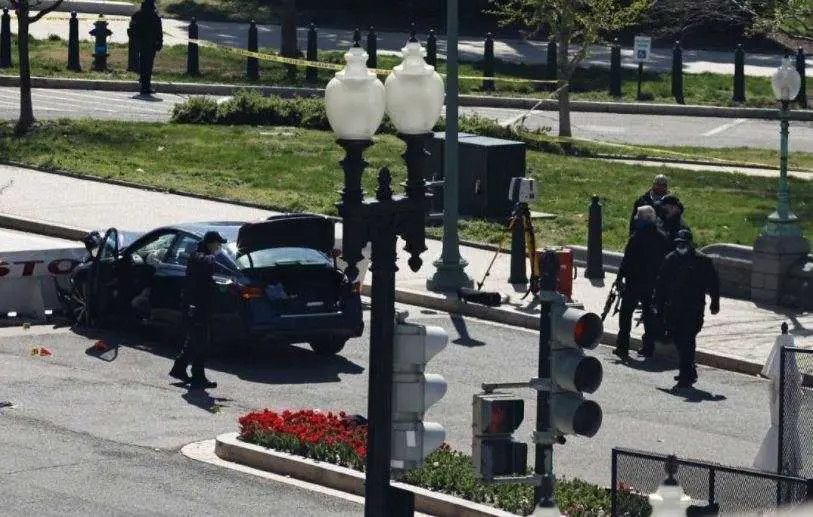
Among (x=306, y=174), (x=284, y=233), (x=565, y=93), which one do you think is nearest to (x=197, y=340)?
(x=284, y=233)

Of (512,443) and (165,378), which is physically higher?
(512,443)

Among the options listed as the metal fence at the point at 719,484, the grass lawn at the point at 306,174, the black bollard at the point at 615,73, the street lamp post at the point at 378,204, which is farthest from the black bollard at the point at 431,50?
the street lamp post at the point at 378,204

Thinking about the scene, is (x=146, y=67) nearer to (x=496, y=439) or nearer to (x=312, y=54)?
(x=312, y=54)

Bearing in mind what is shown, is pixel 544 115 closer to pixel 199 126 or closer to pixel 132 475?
pixel 199 126

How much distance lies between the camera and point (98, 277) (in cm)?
2077

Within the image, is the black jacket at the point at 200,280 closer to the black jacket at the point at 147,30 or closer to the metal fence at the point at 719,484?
the metal fence at the point at 719,484

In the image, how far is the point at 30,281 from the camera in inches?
850

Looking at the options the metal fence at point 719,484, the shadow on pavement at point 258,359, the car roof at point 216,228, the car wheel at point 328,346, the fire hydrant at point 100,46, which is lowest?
the shadow on pavement at point 258,359

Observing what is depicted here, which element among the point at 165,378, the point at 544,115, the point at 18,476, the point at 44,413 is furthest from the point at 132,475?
the point at 544,115

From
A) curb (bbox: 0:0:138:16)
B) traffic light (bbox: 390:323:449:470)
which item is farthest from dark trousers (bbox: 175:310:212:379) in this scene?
curb (bbox: 0:0:138:16)

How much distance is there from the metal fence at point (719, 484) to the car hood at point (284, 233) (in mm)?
7442

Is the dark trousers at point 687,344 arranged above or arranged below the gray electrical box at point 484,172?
below

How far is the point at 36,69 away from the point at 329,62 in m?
6.78

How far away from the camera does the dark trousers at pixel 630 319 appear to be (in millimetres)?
20000
